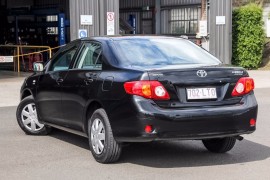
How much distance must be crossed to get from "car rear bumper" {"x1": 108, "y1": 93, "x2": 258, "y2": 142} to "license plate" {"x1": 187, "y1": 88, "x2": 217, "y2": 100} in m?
0.14

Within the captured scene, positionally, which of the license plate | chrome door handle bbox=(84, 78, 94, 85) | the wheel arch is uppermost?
chrome door handle bbox=(84, 78, 94, 85)

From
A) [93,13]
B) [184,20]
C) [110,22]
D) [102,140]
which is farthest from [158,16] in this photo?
[102,140]

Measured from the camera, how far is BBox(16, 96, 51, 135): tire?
338 inches

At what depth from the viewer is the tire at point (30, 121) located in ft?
28.2

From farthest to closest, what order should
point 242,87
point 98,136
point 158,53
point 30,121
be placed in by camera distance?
point 30,121, point 158,53, point 98,136, point 242,87

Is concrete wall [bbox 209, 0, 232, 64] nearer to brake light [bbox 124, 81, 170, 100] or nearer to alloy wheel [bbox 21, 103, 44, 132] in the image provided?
alloy wheel [bbox 21, 103, 44, 132]

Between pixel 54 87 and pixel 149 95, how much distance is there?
212 centimetres

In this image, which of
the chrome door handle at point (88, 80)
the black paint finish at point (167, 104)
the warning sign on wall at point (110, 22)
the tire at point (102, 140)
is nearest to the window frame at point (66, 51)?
the black paint finish at point (167, 104)

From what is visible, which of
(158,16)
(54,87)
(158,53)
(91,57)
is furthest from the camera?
(158,16)

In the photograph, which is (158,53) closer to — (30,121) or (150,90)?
(150,90)

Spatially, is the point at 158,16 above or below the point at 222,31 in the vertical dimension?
above

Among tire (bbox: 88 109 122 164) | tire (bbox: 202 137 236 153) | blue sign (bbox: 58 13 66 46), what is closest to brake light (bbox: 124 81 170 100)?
tire (bbox: 88 109 122 164)

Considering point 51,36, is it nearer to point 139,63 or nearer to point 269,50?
point 269,50

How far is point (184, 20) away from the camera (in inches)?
1102
